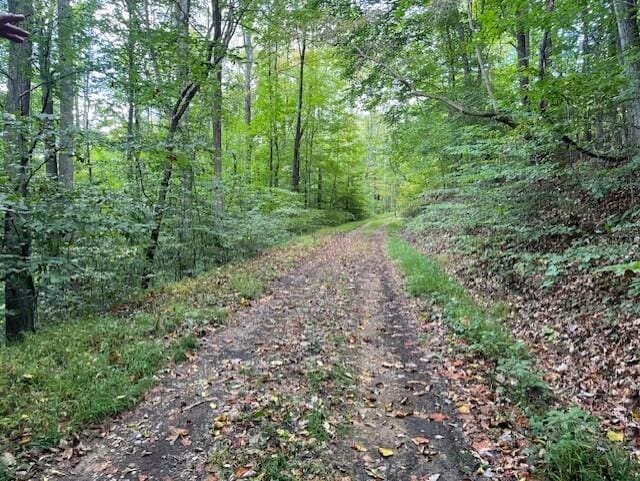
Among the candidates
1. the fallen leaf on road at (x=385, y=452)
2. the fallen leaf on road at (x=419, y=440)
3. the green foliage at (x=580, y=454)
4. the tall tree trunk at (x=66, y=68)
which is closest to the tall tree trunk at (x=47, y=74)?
the tall tree trunk at (x=66, y=68)

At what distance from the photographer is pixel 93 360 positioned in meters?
5.01

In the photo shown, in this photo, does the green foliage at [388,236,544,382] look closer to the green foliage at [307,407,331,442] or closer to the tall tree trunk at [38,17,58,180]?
the green foliage at [307,407,331,442]

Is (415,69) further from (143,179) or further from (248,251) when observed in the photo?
(143,179)

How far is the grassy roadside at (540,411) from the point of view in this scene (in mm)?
2986

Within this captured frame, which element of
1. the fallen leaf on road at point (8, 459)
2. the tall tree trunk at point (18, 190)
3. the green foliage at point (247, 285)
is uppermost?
the tall tree trunk at point (18, 190)

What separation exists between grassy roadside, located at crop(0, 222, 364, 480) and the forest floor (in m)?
0.26

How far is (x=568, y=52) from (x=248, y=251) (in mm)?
11172

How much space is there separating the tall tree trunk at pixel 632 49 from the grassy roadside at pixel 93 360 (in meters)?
7.59

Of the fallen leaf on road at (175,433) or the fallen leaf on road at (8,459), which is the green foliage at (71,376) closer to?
the fallen leaf on road at (8,459)

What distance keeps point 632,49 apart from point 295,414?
705 centimetres

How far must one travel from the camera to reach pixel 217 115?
1188cm

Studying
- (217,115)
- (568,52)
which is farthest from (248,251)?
(568,52)

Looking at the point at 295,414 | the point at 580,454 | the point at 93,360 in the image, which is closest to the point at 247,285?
the point at 93,360

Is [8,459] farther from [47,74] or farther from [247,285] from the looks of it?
[47,74]
